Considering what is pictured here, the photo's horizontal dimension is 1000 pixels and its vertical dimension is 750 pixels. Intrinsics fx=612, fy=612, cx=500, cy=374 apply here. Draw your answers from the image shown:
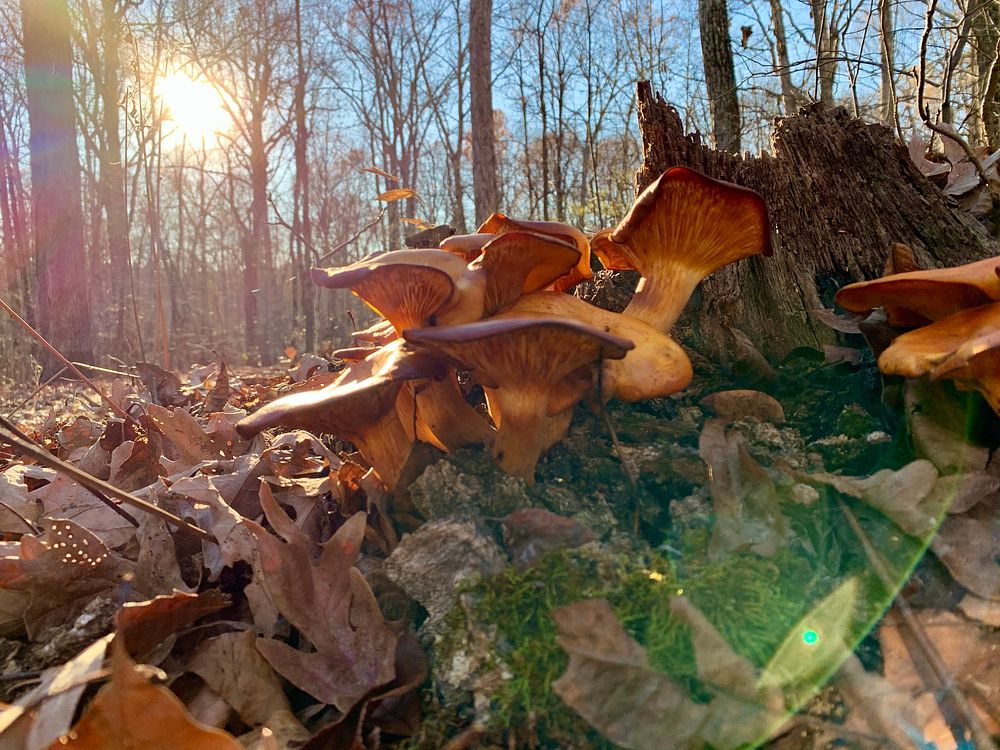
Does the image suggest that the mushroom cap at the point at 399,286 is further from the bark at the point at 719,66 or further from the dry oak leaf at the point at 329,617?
the bark at the point at 719,66

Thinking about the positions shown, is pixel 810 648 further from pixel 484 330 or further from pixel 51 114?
pixel 51 114

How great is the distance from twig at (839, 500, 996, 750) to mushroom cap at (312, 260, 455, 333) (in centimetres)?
111

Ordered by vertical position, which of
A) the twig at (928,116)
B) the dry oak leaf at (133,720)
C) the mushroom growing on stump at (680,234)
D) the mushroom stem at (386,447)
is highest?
the twig at (928,116)

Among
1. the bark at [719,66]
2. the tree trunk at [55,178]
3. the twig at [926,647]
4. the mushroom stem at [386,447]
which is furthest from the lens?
the tree trunk at [55,178]

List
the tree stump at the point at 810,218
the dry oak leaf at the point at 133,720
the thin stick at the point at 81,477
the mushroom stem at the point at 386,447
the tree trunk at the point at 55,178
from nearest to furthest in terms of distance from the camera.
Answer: the dry oak leaf at the point at 133,720 < the thin stick at the point at 81,477 < the mushroom stem at the point at 386,447 < the tree stump at the point at 810,218 < the tree trunk at the point at 55,178

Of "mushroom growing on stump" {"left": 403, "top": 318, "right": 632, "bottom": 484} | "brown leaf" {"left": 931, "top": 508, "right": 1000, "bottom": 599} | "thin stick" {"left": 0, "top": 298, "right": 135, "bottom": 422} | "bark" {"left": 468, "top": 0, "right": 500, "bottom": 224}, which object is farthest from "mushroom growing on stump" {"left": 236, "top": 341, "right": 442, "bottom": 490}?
"bark" {"left": 468, "top": 0, "right": 500, "bottom": 224}

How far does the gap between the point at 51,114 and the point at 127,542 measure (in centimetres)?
1357

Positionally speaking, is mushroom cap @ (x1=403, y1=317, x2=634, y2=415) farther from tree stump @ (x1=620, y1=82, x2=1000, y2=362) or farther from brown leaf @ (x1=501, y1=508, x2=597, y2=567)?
tree stump @ (x1=620, y1=82, x2=1000, y2=362)

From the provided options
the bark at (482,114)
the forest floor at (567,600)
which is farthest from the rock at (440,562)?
the bark at (482,114)

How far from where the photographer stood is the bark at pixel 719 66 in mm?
8328

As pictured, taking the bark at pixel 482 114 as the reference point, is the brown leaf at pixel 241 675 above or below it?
below

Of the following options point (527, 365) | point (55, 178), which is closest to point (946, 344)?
point (527, 365)

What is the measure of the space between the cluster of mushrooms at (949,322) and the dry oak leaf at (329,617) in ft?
4.26

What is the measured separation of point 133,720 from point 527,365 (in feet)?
3.26
